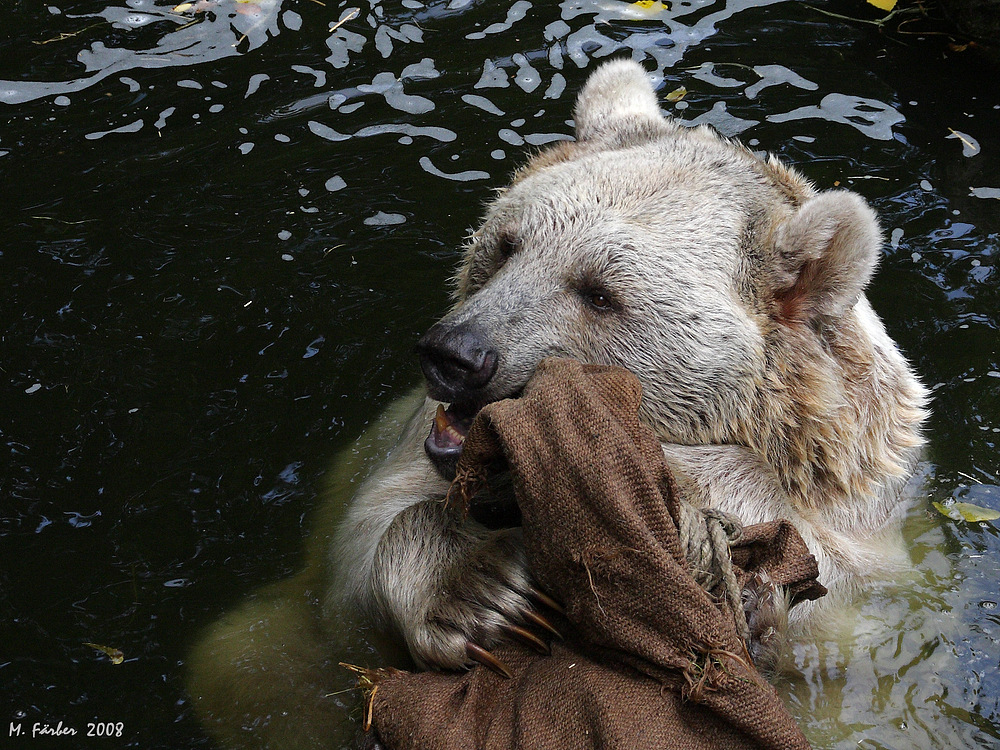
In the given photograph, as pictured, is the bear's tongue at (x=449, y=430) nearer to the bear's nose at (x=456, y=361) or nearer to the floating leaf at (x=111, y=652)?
the bear's nose at (x=456, y=361)

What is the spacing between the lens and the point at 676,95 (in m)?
7.97

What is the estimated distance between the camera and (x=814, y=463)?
415cm

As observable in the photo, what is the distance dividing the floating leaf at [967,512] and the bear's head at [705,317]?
34.9 inches

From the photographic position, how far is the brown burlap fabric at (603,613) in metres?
3.06

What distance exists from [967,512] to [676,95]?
165 inches

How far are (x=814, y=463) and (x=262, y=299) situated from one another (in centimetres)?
371

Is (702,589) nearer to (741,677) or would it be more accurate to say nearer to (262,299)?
(741,677)

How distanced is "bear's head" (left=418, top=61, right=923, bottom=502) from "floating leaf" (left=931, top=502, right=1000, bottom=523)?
2.91ft

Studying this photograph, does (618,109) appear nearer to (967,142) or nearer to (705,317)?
(705,317)

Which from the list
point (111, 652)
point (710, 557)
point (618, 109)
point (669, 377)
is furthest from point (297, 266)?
point (710, 557)

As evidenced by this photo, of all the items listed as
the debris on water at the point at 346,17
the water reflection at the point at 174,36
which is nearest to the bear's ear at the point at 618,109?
A: the debris on water at the point at 346,17

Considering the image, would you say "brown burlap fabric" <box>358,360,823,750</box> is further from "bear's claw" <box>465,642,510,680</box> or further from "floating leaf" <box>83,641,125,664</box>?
"floating leaf" <box>83,641,125,664</box>

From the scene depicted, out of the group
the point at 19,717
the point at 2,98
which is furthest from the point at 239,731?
the point at 2,98

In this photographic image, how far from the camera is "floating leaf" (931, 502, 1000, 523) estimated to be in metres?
5.02
